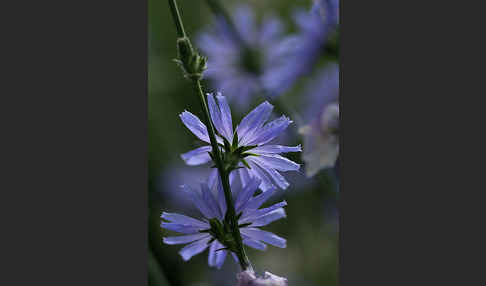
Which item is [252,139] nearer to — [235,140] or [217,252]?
[235,140]

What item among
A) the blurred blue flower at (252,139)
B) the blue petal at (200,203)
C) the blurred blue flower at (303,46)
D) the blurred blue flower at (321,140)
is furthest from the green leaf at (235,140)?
the blurred blue flower at (303,46)

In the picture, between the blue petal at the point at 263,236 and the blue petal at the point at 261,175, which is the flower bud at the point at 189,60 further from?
the blue petal at the point at 263,236

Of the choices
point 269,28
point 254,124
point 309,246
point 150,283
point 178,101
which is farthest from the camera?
point 269,28

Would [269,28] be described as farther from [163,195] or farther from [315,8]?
[163,195]

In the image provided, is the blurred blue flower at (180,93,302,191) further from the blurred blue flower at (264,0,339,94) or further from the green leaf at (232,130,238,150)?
the blurred blue flower at (264,0,339,94)

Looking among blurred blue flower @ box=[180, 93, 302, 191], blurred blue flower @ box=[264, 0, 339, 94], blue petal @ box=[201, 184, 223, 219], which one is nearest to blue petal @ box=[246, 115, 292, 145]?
blurred blue flower @ box=[180, 93, 302, 191]

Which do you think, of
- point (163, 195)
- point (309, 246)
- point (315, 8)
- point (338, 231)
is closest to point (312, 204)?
point (309, 246)
